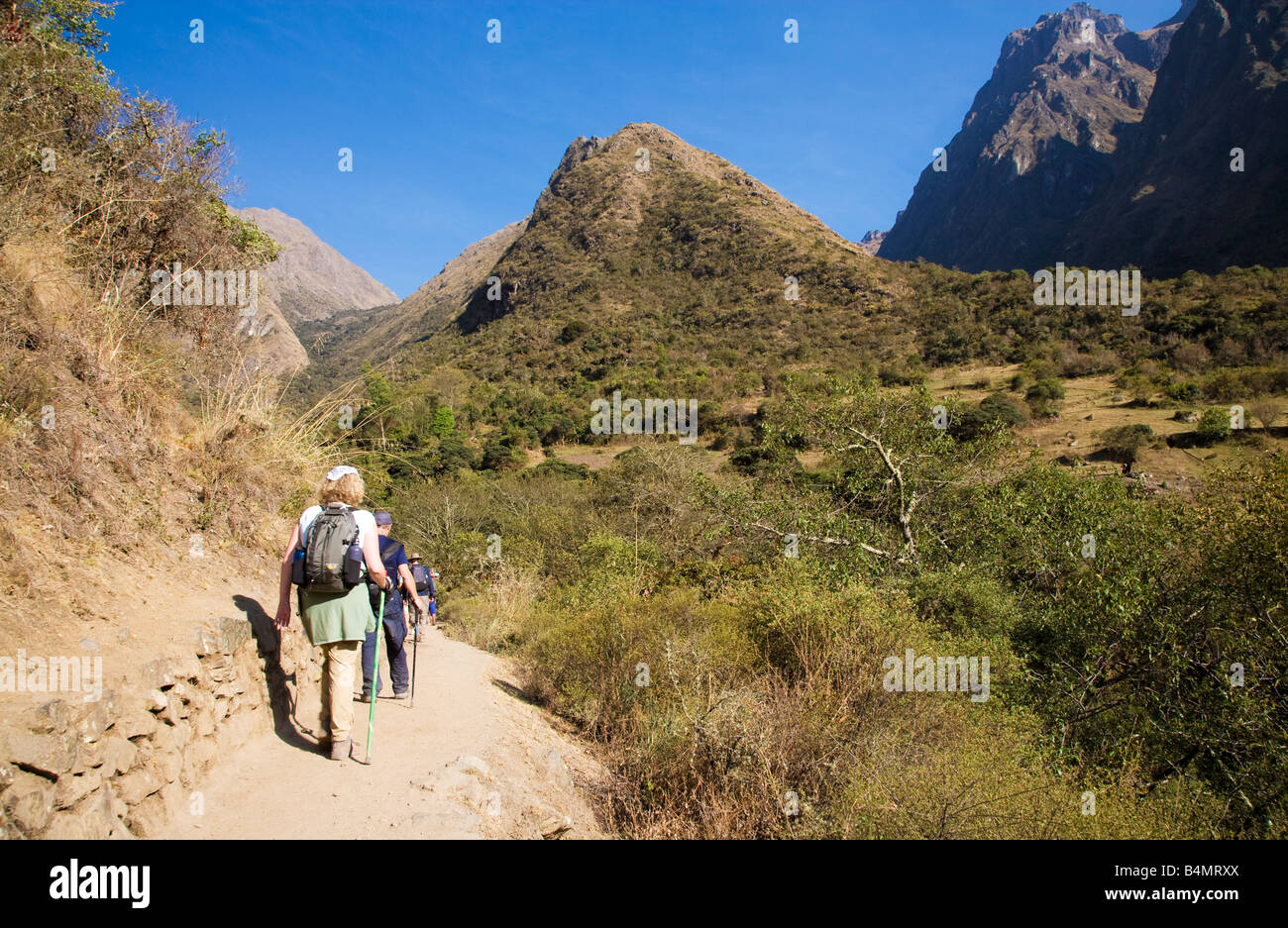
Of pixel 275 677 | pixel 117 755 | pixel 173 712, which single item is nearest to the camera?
pixel 117 755

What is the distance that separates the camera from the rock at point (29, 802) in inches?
81.1

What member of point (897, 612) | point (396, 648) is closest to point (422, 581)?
point (396, 648)

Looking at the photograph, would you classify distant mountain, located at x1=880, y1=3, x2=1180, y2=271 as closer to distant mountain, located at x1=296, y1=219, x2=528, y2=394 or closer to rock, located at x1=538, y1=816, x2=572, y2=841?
distant mountain, located at x1=296, y1=219, x2=528, y2=394

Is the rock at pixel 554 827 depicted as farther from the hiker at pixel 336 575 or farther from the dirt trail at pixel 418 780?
the hiker at pixel 336 575

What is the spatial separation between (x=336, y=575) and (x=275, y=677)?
123cm

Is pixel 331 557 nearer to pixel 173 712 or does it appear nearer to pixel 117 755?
pixel 173 712

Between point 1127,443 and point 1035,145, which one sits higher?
point 1035,145

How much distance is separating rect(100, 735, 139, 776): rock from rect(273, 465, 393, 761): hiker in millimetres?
792

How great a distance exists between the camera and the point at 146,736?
108 inches

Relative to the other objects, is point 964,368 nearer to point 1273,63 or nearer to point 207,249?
point 207,249

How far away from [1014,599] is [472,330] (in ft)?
256

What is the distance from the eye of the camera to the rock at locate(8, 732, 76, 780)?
2.15 m

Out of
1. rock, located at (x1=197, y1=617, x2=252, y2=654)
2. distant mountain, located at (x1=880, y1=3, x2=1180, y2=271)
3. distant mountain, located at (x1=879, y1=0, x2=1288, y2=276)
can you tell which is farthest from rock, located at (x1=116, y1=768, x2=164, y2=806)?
distant mountain, located at (x1=880, y1=3, x2=1180, y2=271)

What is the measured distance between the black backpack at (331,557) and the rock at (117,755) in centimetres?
92
